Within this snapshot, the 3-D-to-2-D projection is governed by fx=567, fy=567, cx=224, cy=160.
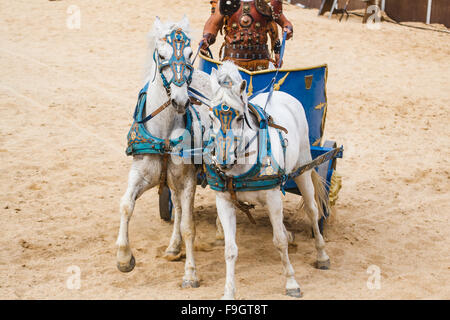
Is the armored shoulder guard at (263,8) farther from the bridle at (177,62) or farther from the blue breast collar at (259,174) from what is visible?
the blue breast collar at (259,174)

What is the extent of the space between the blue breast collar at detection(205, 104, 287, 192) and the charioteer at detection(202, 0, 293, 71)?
1.99 meters

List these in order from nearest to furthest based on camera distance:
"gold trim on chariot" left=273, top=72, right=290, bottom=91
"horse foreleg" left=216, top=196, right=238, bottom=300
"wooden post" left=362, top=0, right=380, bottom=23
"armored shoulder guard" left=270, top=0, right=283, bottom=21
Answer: "horse foreleg" left=216, top=196, right=238, bottom=300 → "gold trim on chariot" left=273, top=72, right=290, bottom=91 → "armored shoulder guard" left=270, top=0, right=283, bottom=21 → "wooden post" left=362, top=0, right=380, bottom=23

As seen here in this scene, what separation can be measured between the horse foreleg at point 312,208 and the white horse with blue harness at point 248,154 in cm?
8

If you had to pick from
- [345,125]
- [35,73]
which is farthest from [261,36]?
[35,73]

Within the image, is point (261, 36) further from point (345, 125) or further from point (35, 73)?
point (35, 73)

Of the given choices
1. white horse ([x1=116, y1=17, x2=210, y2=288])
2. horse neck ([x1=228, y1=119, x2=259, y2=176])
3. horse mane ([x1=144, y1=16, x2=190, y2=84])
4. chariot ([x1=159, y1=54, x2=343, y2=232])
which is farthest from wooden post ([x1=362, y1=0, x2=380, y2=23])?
horse neck ([x1=228, y1=119, x2=259, y2=176])

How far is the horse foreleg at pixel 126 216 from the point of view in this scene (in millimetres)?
4270

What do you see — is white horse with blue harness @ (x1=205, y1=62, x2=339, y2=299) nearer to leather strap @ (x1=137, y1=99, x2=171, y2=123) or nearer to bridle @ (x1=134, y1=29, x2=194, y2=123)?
bridle @ (x1=134, y1=29, x2=194, y2=123)

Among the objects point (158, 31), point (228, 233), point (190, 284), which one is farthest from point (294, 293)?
point (158, 31)

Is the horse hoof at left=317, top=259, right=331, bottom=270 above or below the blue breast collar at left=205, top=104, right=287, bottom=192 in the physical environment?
below

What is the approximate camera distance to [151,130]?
4.34 m

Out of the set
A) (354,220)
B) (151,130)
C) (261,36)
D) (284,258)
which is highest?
(261,36)

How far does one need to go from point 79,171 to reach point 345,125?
179 inches

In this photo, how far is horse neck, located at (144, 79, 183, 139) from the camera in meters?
4.23
